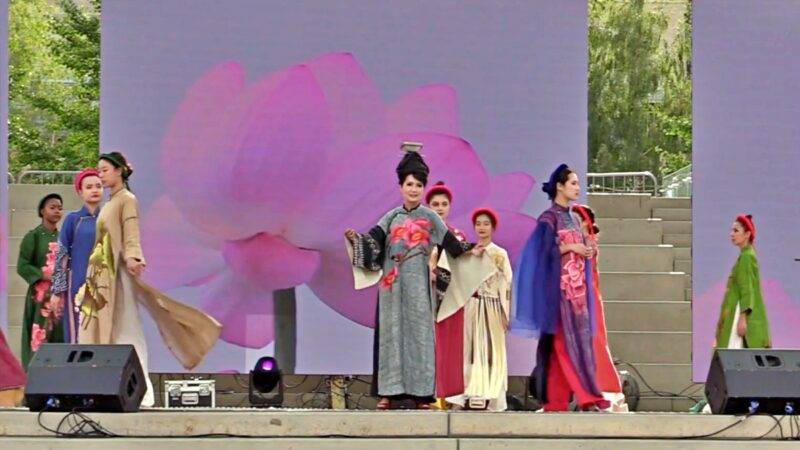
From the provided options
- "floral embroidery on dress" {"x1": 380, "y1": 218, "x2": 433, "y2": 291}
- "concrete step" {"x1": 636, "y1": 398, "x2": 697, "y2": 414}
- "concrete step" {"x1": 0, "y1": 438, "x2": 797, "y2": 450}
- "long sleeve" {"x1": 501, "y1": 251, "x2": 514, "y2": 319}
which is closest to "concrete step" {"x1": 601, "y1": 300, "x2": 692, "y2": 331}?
"concrete step" {"x1": 636, "y1": 398, "x2": 697, "y2": 414}

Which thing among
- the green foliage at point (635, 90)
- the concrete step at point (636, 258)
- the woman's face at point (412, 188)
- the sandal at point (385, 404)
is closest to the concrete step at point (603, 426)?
the sandal at point (385, 404)

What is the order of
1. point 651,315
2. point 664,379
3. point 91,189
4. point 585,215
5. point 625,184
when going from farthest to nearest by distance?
1. point 625,184
2. point 651,315
3. point 664,379
4. point 585,215
5. point 91,189

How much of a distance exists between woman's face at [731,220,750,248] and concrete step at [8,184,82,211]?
439 cm

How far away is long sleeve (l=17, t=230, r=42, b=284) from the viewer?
9094 millimetres

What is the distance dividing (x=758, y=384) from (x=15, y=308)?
225 inches

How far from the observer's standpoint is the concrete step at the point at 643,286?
11.2 m

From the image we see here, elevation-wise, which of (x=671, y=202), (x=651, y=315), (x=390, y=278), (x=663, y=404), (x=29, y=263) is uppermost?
(x=671, y=202)

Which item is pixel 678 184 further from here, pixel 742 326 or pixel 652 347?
pixel 742 326

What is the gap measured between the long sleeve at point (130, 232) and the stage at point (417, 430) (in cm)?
134

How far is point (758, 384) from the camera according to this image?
6.82 metres

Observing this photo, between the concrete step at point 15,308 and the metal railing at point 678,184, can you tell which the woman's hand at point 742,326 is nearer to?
the metal railing at point 678,184

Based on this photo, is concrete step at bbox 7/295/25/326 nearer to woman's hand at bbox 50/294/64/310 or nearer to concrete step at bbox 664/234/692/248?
woman's hand at bbox 50/294/64/310

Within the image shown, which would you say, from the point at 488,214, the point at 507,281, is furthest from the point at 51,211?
the point at 507,281

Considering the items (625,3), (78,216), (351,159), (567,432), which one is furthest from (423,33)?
(625,3)
